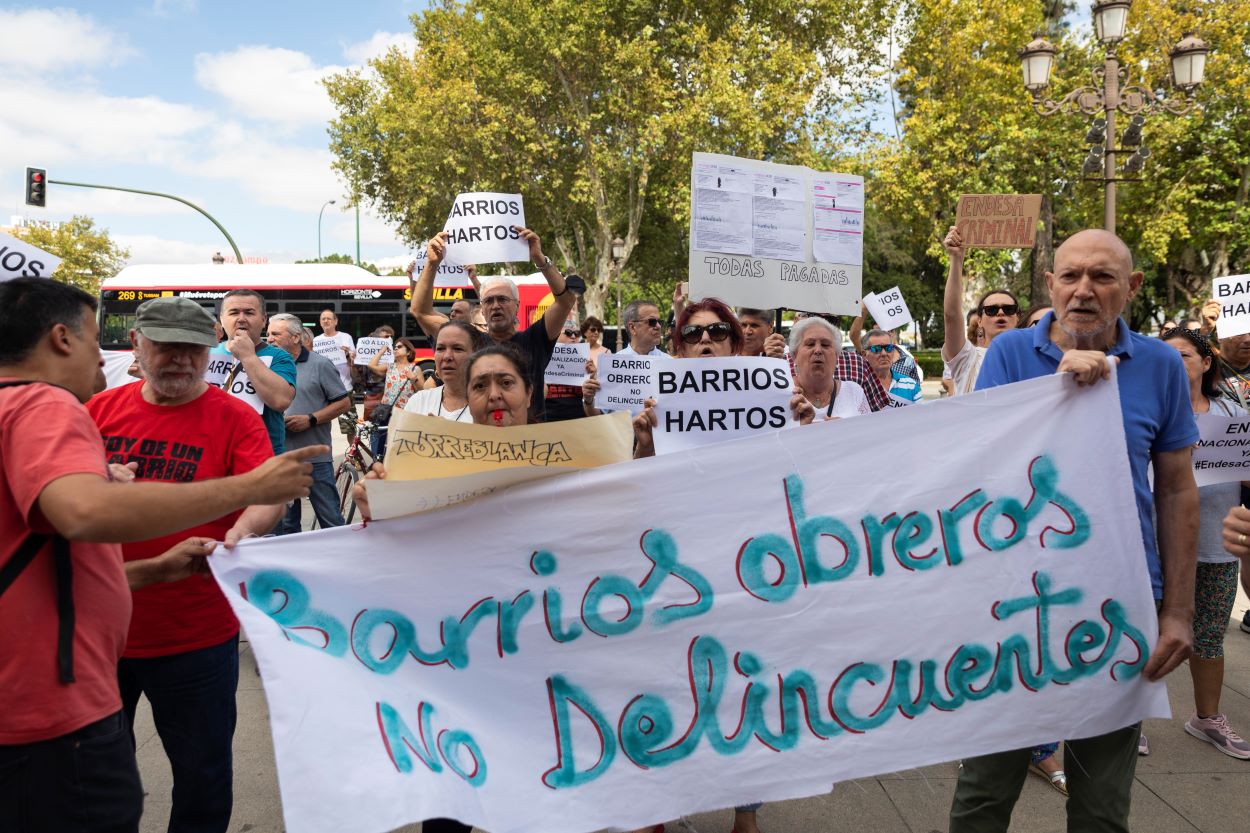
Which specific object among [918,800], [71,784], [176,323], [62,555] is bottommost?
[918,800]

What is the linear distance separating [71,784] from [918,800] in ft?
9.74

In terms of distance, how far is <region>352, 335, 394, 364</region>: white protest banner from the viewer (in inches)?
474

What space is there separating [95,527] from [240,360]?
307 centimetres

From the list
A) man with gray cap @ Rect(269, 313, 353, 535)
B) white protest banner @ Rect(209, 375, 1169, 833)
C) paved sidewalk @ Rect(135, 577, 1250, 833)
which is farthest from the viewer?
man with gray cap @ Rect(269, 313, 353, 535)

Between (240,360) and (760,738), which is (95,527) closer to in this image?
(760,738)

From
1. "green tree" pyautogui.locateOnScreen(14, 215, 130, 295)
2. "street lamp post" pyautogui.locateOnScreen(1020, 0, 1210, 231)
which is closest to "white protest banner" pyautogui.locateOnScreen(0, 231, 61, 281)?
"street lamp post" pyautogui.locateOnScreen(1020, 0, 1210, 231)

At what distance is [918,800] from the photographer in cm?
354

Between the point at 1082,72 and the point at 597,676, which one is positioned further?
the point at 1082,72

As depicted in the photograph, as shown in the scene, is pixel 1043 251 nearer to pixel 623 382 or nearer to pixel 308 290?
pixel 308 290

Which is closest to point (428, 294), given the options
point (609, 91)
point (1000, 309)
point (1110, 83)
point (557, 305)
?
point (557, 305)

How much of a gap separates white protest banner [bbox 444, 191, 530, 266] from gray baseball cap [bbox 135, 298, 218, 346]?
3251 mm

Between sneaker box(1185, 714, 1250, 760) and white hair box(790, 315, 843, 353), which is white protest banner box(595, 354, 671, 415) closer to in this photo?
white hair box(790, 315, 843, 353)

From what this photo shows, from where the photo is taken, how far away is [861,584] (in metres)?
2.52

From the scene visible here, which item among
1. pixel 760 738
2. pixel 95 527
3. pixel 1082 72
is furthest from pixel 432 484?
pixel 1082 72
